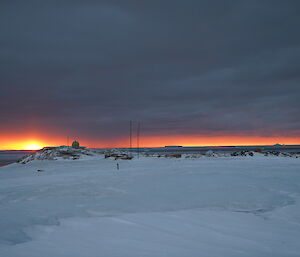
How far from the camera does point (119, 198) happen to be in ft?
21.7

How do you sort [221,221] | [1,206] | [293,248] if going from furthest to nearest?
[1,206], [221,221], [293,248]

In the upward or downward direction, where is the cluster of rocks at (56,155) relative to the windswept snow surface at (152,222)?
upward

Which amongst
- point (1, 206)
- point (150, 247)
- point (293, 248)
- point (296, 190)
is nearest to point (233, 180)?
point (296, 190)

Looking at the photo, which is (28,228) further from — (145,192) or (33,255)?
(145,192)

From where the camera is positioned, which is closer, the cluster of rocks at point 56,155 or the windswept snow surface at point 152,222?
the windswept snow surface at point 152,222

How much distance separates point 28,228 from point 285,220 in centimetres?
444

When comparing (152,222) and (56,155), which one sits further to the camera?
(56,155)

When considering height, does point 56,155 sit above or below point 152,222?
above

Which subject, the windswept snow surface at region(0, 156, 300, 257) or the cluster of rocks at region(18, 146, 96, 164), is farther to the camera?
the cluster of rocks at region(18, 146, 96, 164)

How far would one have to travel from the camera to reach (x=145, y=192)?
730 cm

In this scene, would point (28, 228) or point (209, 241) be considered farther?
point (28, 228)

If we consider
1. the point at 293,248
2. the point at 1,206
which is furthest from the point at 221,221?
the point at 1,206

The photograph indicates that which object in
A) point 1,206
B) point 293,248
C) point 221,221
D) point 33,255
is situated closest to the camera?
point 33,255

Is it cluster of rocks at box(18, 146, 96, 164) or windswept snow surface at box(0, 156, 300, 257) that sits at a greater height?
cluster of rocks at box(18, 146, 96, 164)
